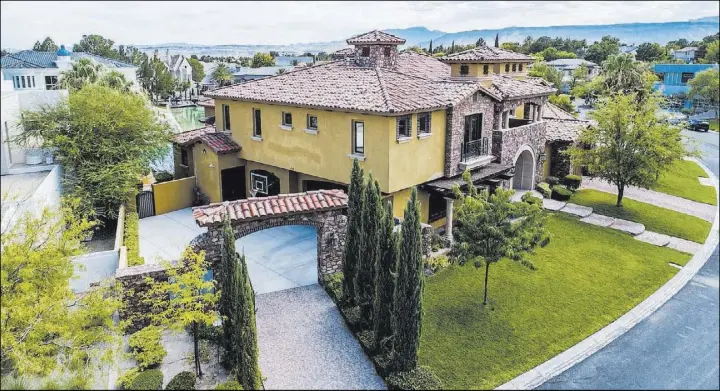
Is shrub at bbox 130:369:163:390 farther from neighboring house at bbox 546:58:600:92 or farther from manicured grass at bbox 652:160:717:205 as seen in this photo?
neighboring house at bbox 546:58:600:92

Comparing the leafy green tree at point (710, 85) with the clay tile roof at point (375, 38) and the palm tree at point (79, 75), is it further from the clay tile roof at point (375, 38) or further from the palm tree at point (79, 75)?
the palm tree at point (79, 75)

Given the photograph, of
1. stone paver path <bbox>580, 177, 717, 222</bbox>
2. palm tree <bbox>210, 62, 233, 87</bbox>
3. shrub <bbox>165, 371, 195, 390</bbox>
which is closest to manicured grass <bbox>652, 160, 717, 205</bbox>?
stone paver path <bbox>580, 177, 717, 222</bbox>

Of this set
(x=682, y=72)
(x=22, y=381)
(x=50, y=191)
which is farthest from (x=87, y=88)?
(x=682, y=72)

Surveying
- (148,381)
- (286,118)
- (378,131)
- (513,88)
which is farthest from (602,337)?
(513,88)

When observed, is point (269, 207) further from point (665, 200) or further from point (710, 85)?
point (665, 200)

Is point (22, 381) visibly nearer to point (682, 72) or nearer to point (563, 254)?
point (682, 72)

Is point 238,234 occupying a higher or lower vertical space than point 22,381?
higher

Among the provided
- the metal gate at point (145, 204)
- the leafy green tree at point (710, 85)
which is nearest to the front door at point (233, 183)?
the metal gate at point (145, 204)
